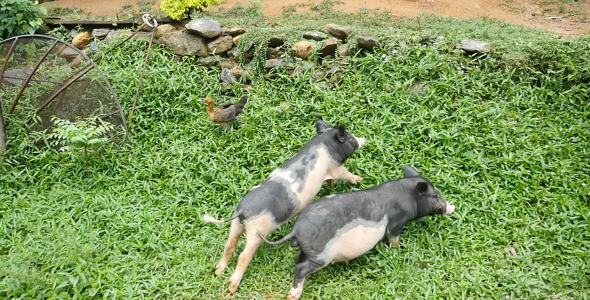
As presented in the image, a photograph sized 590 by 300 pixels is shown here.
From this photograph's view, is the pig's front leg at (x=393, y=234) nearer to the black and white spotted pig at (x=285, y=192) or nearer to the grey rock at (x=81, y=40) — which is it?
the black and white spotted pig at (x=285, y=192)

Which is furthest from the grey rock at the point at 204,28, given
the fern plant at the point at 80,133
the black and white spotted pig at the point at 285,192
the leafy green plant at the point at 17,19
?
the black and white spotted pig at the point at 285,192

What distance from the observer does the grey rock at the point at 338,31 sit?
22.1 feet

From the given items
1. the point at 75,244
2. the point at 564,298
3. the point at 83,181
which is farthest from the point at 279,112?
the point at 564,298

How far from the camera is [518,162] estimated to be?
499cm

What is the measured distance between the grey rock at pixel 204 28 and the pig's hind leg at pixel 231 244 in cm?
375

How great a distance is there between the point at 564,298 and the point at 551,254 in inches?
18.9

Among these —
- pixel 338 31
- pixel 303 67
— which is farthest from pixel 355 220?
pixel 338 31

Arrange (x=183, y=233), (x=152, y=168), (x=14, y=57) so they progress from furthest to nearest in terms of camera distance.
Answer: (x=14, y=57), (x=152, y=168), (x=183, y=233)

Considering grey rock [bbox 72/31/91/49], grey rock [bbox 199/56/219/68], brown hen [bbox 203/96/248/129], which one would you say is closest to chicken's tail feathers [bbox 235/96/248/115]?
brown hen [bbox 203/96/248/129]

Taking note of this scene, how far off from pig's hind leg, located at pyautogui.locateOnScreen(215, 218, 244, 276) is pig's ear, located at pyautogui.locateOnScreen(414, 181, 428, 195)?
5.31 feet

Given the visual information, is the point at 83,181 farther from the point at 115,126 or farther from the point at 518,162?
the point at 518,162

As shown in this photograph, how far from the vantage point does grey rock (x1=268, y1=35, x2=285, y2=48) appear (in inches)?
267

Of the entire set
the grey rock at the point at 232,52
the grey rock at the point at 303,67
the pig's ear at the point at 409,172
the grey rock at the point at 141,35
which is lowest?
the grey rock at the point at 232,52

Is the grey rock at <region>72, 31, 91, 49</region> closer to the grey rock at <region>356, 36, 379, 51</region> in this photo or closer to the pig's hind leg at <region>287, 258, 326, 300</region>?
the grey rock at <region>356, 36, 379, 51</region>
